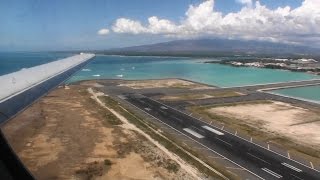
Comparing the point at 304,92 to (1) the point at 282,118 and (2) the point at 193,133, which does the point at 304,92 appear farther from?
(2) the point at 193,133

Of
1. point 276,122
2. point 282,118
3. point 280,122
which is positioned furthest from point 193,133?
point 282,118

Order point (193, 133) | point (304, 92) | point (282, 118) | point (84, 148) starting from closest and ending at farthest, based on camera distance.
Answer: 1. point (84, 148)
2. point (193, 133)
3. point (282, 118)
4. point (304, 92)

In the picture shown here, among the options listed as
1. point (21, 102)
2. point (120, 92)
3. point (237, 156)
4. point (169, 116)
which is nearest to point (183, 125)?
point (169, 116)

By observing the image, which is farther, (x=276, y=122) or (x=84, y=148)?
(x=276, y=122)

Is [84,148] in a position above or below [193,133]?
above

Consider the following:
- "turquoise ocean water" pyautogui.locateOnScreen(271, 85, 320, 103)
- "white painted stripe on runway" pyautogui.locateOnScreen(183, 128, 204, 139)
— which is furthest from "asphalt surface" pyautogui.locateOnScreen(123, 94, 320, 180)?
"turquoise ocean water" pyautogui.locateOnScreen(271, 85, 320, 103)

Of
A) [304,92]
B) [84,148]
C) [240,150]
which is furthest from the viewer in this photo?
[304,92]

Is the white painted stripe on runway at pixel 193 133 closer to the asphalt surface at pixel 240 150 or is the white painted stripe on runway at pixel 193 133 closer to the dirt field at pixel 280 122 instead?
the asphalt surface at pixel 240 150

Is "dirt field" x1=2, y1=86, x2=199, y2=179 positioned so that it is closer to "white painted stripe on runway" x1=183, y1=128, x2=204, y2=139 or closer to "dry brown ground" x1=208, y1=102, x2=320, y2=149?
"white painted stripe on runway" x1=183, y1=128, x2=204, y2=139

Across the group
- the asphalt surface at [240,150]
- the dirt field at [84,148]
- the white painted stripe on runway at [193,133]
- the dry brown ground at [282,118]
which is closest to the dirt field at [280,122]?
the dry brown ground at [282,118]
